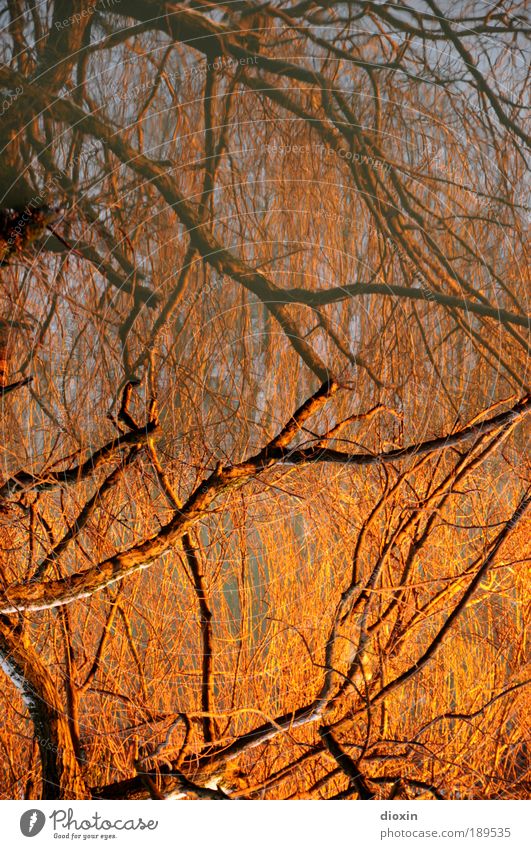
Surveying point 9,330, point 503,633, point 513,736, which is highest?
point 9,330

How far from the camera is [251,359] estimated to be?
1789 mm

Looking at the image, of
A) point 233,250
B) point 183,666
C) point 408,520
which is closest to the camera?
point 408,520

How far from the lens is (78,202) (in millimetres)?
1685

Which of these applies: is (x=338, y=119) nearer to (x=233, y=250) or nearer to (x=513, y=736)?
(x=233, y=250)

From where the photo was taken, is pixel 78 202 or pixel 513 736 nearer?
pixel 78 202

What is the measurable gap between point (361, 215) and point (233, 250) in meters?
0.30

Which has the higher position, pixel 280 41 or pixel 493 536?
pixel 280 41

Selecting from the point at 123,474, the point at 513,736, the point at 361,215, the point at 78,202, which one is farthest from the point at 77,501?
the point at 513,736

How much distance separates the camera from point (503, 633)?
1.92 m

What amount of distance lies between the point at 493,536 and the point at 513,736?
0.52 metres

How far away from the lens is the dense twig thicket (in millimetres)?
1680

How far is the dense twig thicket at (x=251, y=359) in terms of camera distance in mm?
1680

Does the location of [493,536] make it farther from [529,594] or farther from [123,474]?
[123,474]

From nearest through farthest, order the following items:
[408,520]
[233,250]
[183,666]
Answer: [408,520]
[233,250]
[183,666]
